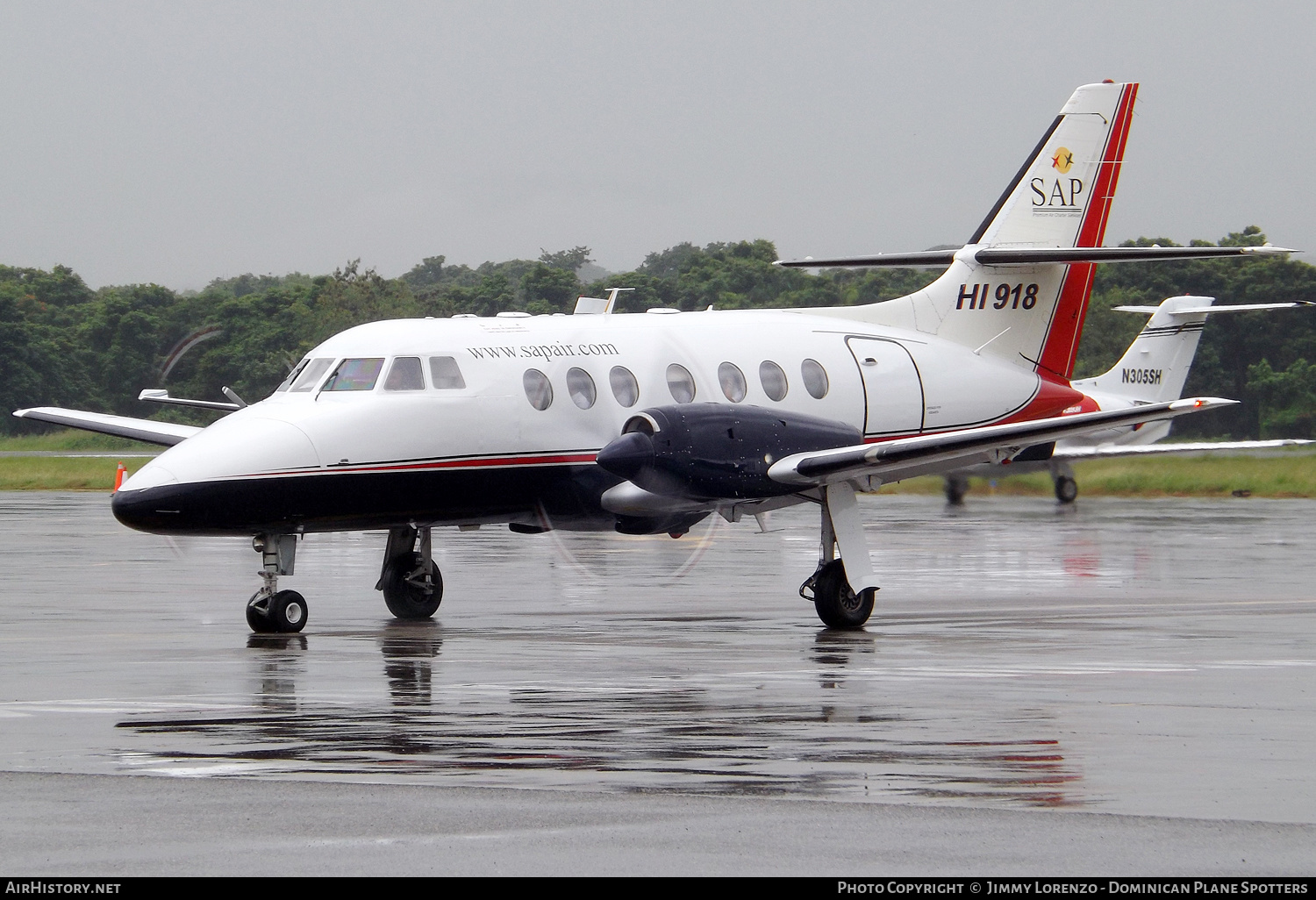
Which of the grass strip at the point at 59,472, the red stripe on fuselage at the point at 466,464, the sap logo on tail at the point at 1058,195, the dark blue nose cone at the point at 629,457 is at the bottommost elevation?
the grass strip at the point at 59,472

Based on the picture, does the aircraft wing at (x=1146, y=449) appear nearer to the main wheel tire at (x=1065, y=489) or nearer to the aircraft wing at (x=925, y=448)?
the main wheel tire at (x=1065, y=489)

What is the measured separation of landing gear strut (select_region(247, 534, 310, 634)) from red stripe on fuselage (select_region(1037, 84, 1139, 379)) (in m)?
9.74

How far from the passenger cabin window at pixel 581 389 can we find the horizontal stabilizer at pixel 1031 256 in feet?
12.9

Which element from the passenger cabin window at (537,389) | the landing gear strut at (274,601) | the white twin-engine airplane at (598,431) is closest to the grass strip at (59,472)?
the white twin-engine airplane at (598,431)

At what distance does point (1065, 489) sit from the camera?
123 ft

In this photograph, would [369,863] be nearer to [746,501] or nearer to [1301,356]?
[746,501]

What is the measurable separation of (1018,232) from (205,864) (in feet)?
53.5

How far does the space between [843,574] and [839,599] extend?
270 mm

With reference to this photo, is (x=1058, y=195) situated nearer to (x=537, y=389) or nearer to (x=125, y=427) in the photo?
(x=537, y=389)

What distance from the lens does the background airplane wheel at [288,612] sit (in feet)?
52.1

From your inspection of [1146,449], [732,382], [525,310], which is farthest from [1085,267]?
[525,310]

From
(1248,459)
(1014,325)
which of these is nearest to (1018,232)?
(1014,325)

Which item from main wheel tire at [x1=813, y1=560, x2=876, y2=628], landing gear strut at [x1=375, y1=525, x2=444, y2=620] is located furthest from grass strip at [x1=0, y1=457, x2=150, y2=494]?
main wheel tire at [x1=813, y1=560, x2=876, y2=628]

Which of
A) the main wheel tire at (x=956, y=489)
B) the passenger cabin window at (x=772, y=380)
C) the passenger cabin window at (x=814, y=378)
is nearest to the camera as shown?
the passenger cabin window at (x=772, y=380)
